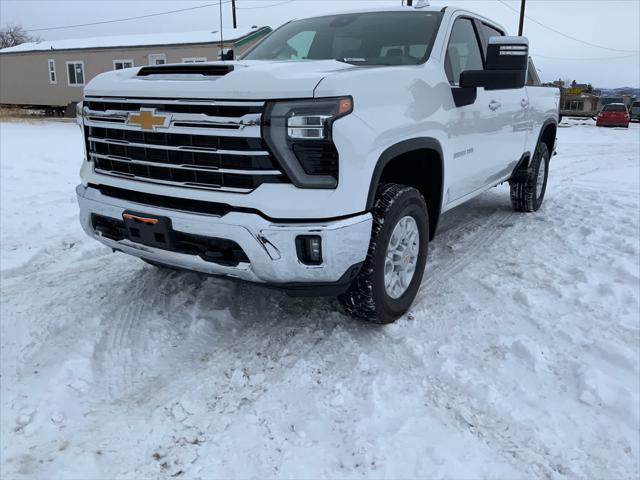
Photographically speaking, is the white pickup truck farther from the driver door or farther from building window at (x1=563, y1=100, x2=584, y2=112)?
building window at (x1=563, y1=100, x2=584, y2=112)

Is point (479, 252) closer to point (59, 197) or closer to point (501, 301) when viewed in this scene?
point (501, 301)

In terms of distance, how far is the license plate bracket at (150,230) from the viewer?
9.48 feet

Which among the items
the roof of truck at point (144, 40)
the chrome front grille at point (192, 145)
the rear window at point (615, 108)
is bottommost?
the rear window at point (615, 108)

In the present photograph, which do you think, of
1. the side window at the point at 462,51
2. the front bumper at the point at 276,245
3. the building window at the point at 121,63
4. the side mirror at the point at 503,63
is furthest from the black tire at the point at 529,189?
the building window at the point at 121,63

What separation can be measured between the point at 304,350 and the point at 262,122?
4.38ft

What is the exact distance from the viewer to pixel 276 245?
2.68 meters

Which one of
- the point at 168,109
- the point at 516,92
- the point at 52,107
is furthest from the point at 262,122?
the point at 52,107

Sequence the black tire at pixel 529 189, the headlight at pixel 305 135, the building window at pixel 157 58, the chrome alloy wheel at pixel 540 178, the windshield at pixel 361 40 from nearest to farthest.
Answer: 1. the headlight at pixel 305 135
2. the windshield at pixel 361 40
3. the black tire at pixel 529 189
4. the chrome alloy wheel at pixel 540 178
5. the building window at pixel 157 58

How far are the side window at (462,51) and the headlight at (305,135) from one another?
1.54 m

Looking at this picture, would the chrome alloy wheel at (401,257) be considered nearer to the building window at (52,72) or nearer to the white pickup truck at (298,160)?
the white pickup truck at (298,160)

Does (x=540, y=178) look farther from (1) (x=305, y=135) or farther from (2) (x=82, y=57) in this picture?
(2) (x=82, y=57)

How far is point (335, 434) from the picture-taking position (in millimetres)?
2455

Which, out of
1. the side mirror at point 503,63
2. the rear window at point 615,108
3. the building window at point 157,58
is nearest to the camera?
the side mirror at point 503,63

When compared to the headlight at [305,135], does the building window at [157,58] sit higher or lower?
higher
